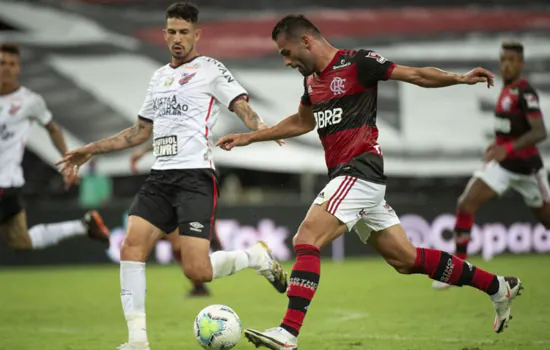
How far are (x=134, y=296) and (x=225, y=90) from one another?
169cm

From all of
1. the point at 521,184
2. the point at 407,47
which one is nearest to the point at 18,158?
the point at 521,184

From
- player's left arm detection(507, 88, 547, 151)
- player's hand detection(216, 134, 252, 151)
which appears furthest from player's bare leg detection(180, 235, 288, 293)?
player's left arm detection(507, 88, 547, 151)

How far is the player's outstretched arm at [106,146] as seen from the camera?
6730 millimetres

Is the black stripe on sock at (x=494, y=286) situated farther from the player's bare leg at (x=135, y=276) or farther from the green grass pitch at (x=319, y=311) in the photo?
the player's bare leg at (x=135, y=276)

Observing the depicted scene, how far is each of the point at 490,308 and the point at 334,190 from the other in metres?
3.32

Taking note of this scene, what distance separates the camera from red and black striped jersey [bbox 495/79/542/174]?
10.4 metres

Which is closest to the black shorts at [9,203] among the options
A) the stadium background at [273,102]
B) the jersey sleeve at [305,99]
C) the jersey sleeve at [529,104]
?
the jersey sleeve at [305,99]

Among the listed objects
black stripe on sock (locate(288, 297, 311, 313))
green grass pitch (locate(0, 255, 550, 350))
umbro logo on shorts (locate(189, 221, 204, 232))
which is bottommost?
green grass pitch (locate(0, 255, 550, 350))

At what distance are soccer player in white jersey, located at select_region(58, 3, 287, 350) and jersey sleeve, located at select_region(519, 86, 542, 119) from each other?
4690 millimetres

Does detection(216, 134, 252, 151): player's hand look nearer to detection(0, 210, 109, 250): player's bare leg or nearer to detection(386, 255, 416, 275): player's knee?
detection(386, 255, 416, 275): player's knee

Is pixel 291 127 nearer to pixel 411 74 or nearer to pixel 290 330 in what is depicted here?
pixel 411 74

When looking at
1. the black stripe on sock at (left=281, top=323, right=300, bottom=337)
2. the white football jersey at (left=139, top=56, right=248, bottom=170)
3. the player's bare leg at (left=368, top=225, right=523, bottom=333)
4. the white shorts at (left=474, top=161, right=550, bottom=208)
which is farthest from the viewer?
the white shorts at (left=474, top=161, right=550, bottom=208)

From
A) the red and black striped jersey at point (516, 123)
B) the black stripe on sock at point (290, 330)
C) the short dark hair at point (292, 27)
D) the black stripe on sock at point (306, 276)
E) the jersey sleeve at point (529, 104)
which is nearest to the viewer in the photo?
the black stripe on sock at point (290, 330)

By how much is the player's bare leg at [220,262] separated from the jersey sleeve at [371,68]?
1.68 metres
